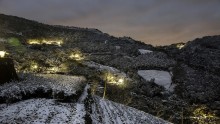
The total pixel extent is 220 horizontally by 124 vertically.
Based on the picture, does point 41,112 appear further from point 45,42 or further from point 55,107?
point 45,42

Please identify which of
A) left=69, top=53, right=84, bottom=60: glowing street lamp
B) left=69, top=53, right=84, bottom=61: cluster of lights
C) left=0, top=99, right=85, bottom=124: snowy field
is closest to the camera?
left=0, top=99, right=85, bottom=124: snowy field

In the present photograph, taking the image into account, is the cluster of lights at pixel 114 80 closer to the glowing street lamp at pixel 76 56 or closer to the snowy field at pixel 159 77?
the snowy field at pixel 159 77

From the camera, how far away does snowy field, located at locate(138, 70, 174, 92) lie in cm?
4244

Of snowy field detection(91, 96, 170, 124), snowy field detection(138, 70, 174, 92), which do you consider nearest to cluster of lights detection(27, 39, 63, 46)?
snowy field detection(138, 70, 174, 92)

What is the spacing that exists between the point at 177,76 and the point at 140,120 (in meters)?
31.9

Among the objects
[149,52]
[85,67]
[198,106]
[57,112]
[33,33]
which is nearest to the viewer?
[57,112]

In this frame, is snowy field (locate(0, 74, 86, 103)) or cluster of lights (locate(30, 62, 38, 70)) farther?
cluster of lights (locate(30, 62, 38, 70))

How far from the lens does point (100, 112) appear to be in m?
12.6

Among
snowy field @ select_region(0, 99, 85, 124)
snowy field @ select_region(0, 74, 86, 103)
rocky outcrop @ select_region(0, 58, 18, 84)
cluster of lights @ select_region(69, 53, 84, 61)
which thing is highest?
rocky outcrop @ select_region(0, 58, 18, 84)

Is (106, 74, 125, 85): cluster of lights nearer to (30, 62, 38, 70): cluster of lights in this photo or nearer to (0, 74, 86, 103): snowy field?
(30, 62, 38, 70): cluster of lights

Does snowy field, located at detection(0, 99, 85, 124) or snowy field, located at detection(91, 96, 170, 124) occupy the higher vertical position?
snowy field, located at detection(0, 99, 85, 124)

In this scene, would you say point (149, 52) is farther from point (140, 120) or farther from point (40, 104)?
point (40, 104)

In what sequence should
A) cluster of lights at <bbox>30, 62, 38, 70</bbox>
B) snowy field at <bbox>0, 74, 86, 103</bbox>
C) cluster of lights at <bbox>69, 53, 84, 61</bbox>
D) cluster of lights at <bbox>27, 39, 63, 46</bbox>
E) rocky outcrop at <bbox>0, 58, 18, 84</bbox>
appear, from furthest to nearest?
cluster of lights at <bbox>27, 39, 63, 46</bbox>
cluster of lights at <bbox>69, 53, 84, 61</bbox>
cluster of lights at <bbox>30, 62, 38, 70</bbox>
rocky outcrop at <bbox>0, 58, 18, 84</bbox>
snowy field at <bbox>0, 74, 86, 103</bbox>

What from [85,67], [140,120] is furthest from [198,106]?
[140,120]
